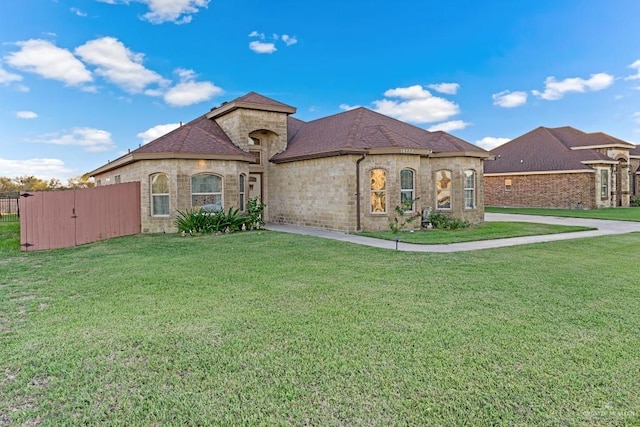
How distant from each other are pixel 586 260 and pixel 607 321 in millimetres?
4712

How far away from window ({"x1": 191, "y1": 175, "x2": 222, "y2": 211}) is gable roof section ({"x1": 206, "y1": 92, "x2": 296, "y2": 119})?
391 cm

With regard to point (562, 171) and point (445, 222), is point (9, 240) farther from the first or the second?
point (562, 171)

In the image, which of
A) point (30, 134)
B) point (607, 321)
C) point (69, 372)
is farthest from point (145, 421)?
point (30, 134)

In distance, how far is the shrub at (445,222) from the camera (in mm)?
15344

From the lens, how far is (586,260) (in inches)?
337

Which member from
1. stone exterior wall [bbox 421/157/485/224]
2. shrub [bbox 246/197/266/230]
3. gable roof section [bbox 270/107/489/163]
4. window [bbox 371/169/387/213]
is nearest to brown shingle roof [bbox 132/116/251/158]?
shrub [bbox 246/197/266/230]

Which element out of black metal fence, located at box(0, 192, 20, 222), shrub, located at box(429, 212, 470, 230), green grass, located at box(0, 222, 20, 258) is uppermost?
black metal fence, located at box(0, 192, 20, 222)

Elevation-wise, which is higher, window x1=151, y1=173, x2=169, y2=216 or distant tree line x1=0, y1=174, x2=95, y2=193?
distant tree line x1=0, y1=174, x2=95, y2=193

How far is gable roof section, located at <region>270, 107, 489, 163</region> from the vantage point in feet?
47.1

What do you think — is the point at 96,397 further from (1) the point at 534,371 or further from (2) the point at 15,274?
(2) the point at 15,274

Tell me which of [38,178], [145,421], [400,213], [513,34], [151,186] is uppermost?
[513,34]

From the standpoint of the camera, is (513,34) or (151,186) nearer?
(151,186)

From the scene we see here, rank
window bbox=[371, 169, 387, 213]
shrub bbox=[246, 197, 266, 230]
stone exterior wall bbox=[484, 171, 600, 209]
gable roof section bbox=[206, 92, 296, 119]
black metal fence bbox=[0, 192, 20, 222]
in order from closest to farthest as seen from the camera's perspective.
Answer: window bbox=[371, 169, 387, 213] → shrub bbox=[246, 197, 266, 230] → gable roof section bbox=[206, 92, 296, 119] → black metal fence bbox=[0, 192, 20, 222] → stone exterior wall bbox=[484, 171, 600, 209]

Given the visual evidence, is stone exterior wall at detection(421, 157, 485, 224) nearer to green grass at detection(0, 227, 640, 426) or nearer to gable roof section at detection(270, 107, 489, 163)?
gable roof section at detection(270, 107, 489, 163)
